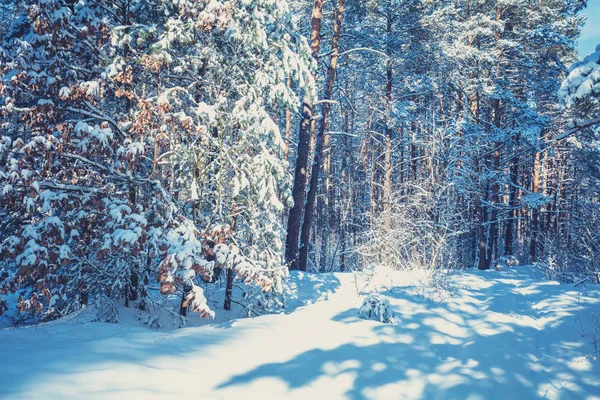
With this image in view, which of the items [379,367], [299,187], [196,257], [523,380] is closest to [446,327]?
[523,380]

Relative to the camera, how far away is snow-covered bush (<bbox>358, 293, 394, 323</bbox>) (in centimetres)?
545

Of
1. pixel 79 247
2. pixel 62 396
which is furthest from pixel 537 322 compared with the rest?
pixel 79 247

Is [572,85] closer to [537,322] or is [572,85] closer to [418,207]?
[537,322]

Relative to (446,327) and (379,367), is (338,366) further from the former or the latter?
(446,327)

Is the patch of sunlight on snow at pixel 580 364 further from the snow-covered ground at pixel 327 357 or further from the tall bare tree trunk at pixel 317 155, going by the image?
the tall bare tree trunk at pixel 317 155

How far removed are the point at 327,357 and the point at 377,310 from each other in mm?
1728

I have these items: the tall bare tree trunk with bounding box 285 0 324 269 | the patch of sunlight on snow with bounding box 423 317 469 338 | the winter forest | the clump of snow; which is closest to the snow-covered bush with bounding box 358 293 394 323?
the winter forest

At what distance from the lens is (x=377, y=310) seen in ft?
18.0

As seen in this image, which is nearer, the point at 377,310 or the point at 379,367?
the point at 379,367

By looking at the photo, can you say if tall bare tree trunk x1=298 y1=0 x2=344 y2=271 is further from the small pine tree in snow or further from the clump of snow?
the clump of snow

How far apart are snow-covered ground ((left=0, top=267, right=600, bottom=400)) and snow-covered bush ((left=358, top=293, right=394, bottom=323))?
0.17 m

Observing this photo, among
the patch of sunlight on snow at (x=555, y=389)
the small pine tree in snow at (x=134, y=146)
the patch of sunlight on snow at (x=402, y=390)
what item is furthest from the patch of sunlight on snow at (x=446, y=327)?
the small pine tree in snow at (x=134, y=146)

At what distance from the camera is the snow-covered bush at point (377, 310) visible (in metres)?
5.45

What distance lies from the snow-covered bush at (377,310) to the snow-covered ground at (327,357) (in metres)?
0.17
